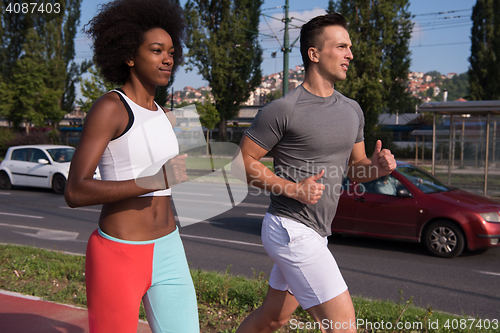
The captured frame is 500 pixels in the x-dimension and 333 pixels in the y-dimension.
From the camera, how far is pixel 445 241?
6844mm

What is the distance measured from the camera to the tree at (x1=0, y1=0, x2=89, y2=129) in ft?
103

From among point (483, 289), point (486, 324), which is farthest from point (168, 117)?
point (483, 289)

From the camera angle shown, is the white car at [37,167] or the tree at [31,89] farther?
the tree at [31,89]

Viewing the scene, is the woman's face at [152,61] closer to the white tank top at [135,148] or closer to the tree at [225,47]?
the white tank top at [135,148]

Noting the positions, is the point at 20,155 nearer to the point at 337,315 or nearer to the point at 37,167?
the point at 37,167

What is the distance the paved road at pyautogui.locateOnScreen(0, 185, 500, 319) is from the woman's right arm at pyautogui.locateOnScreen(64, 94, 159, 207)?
3.87 meters

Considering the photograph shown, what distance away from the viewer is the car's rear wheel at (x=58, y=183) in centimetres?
1427

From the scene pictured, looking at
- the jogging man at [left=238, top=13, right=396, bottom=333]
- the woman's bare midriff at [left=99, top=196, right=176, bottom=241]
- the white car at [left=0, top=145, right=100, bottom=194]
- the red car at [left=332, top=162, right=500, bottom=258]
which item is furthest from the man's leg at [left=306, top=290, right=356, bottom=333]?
the white car at [left=0, top=145, right=100, bottom=194]

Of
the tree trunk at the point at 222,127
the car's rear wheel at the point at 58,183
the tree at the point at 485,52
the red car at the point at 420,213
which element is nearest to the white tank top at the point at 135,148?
the red car at the point at 420,213

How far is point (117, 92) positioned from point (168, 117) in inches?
11.9

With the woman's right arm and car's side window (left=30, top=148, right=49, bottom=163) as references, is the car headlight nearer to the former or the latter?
the woman's right arm

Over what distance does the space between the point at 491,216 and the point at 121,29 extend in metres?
6.38

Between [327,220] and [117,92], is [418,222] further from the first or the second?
[117,92]

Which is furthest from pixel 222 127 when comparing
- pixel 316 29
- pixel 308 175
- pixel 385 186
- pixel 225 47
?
pixel 308 175
